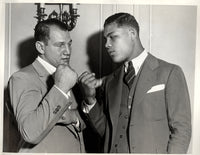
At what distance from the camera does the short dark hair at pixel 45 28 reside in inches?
48.1

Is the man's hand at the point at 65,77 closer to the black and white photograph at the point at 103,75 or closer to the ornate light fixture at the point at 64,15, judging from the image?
the black and white photograph at the point at 103,75

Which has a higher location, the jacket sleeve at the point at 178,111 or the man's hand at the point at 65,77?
the man's hand at the point at 65,77

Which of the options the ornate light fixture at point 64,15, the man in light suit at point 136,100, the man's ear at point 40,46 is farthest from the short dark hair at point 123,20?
the man's ear at point 40,46

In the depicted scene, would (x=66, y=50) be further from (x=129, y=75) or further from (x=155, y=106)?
(x=155, y=106)

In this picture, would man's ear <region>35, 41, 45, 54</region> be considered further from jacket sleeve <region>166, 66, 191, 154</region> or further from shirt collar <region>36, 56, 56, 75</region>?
jacket sleeve <region>166, 66, 191, 154</region>

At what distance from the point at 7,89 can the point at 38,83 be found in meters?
0.11

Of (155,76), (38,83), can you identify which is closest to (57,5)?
(38,83)

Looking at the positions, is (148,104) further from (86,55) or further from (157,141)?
(86,55)

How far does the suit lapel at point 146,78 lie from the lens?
3.99 feet

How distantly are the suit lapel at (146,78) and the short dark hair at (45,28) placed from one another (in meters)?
0.29

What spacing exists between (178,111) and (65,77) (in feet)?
1.28

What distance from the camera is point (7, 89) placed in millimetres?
1227

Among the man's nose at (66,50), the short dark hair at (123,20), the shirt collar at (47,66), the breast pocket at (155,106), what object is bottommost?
the breast pocket at (155,106)

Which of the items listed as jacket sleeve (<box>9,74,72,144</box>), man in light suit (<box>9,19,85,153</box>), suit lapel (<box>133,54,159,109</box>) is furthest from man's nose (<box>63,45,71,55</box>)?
suit lapel (<box>133,54,159,109</box>)
